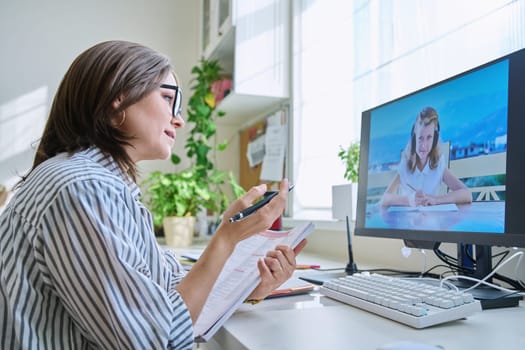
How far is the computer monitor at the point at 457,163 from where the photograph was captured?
75 cm

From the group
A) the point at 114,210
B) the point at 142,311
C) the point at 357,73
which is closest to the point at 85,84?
the point at 114,210

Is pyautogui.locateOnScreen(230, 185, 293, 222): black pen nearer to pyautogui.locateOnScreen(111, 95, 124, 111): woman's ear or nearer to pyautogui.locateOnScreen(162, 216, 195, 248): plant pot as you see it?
pyautogui.locateOnScreen(111, 95, 124, 111): woman's ear

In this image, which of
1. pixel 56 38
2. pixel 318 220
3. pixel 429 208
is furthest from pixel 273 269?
pixel 56 38

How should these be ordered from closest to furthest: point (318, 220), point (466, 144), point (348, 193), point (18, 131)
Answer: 1. point (466, 144)
2. point (348, 193)
3. point (318, 220)
4. point (18, 131)

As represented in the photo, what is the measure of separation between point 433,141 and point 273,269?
1.38ft

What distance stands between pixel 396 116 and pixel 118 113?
0.63 meters

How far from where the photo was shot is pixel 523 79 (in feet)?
2.45

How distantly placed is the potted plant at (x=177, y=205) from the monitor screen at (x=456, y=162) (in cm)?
117

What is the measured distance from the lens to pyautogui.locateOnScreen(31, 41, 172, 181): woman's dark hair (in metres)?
0.75

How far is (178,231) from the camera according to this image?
209 centimetres

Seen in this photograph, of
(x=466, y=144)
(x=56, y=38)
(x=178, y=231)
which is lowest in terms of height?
(x=178, y=231)

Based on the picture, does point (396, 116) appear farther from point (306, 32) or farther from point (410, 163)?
point (306, 32)

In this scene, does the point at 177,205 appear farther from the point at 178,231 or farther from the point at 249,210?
the point at 249,210

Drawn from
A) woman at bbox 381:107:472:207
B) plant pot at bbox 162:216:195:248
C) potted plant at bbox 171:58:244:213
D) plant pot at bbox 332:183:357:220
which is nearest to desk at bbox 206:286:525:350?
woman at bbox 381:107:472:207
